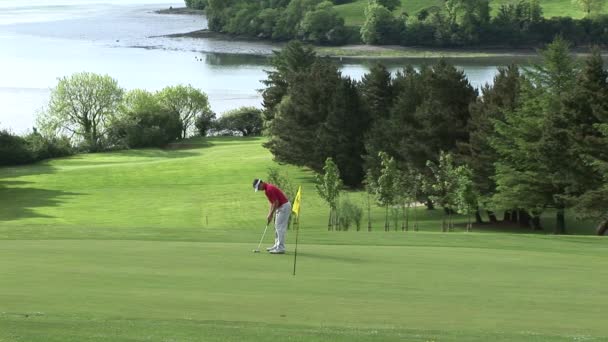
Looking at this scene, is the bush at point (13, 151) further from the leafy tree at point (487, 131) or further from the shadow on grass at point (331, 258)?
the shadow on grass at point (331, 258)

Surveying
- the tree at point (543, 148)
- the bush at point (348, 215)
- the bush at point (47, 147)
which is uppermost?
the tree at point (543, 148)

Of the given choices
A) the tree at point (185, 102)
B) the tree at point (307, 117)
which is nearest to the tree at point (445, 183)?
the tree at point (307, 117)

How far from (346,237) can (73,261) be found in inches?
412

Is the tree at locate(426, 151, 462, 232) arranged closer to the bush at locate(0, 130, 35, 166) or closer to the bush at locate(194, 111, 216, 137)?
the bush at locate(0, 130, 35, 166)

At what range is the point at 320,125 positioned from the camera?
7506 centimetres

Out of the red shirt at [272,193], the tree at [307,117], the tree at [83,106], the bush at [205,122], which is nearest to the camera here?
the red shirt at [272,193]

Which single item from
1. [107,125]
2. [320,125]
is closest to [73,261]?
[320,125]

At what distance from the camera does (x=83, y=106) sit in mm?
114750

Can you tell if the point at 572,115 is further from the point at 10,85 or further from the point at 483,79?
the point at 10,85

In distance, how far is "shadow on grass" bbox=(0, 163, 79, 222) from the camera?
62.1 metres

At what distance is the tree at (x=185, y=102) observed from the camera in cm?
11650

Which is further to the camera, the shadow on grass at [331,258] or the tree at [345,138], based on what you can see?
the tree at [345,138]

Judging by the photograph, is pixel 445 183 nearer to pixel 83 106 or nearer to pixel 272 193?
pixel 272 193

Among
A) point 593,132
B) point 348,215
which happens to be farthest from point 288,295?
point 593,132
